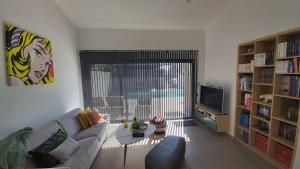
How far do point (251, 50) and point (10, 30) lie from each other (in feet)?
13.1

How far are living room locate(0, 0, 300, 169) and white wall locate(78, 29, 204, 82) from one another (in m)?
0.03

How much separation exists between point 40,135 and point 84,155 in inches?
26.6

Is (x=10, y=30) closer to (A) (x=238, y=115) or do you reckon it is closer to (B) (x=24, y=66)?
(B) (x=24, y=66)

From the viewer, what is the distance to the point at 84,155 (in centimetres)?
218

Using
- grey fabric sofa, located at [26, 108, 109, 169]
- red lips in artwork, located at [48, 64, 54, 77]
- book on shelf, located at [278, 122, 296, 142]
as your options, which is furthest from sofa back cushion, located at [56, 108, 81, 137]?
book on shelf, located at [278, 122, 296, 142]

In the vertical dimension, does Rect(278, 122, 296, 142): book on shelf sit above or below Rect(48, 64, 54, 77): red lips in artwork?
below

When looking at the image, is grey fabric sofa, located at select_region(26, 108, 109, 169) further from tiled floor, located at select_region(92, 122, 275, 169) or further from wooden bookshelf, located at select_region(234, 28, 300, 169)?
wooden bookshelf, located at select_region(234, 28, 300, 169)

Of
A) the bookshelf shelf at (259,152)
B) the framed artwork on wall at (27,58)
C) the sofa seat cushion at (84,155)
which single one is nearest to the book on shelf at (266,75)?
the bookshelf shelf at (259,152)

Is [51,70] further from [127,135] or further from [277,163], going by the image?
[277,163]

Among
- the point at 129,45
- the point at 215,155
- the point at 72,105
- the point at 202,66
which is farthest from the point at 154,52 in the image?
the point at 215,155

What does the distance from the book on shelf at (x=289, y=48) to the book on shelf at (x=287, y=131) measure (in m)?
1.06

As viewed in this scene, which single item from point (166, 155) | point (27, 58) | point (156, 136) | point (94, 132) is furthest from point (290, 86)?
point (27, 58)

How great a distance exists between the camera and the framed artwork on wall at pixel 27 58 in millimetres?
2039

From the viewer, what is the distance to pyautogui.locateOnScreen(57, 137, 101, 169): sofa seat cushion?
198cm
